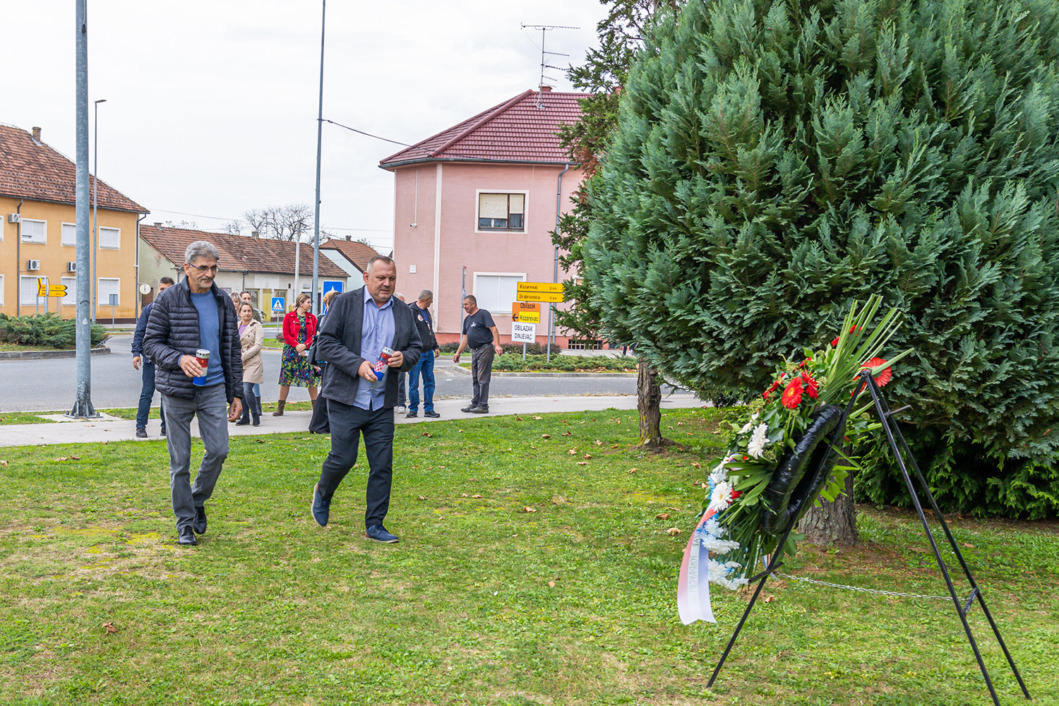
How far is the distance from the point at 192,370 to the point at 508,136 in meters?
31.2

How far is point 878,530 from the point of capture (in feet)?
23.1

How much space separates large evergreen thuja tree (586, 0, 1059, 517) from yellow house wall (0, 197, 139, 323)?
1832 inches

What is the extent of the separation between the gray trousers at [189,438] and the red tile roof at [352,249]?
223ft

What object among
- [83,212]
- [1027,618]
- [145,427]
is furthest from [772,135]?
[83,212]

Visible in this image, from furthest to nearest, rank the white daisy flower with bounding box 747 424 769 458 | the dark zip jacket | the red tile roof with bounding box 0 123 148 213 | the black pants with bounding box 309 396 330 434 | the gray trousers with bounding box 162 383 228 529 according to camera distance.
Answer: the red tile roof with bounding box 0 123 148 213
the black pants with bounding box 309 396 330 434
the gray trousers with bounding box 162 383 228 529
the dark zip jacket
the white daisy flower with bounding box 747 424 769 458

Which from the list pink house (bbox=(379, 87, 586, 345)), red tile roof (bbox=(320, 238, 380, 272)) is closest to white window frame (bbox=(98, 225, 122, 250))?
red tile roof (bbox=(320, 238, 380, 272))

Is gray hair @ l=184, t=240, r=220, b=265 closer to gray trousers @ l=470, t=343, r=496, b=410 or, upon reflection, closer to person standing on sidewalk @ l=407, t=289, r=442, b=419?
person standing on sidewalk @ l=407, t=289, r=442, b=419

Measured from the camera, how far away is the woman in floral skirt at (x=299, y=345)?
12586 mm

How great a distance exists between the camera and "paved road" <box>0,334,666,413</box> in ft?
49.7

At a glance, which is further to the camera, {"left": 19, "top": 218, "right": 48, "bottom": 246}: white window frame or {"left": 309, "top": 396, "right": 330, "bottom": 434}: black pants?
{"left": 19, "top": 218, "right": 48, "bottom": 246}: white window frame

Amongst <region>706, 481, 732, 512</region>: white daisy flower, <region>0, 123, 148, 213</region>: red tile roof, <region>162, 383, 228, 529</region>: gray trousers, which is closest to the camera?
<region>706, 481, 732, 512</region>: white daisy flower

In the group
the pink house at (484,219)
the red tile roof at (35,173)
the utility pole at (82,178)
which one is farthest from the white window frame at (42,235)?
the utility pole at (82,178)

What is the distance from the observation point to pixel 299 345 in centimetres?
1260

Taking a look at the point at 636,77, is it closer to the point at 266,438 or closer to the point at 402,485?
the point at 402,485
